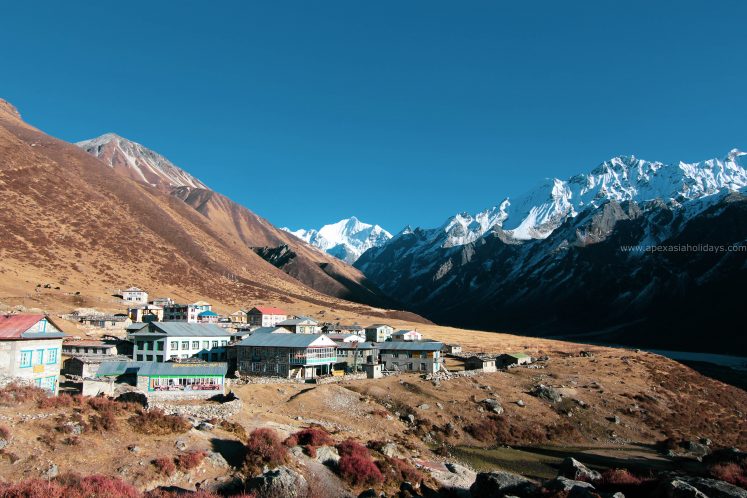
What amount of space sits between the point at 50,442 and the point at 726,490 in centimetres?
3683

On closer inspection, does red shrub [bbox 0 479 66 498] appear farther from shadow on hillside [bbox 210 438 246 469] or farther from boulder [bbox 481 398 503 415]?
boulder [bbox 481 398 503 415]

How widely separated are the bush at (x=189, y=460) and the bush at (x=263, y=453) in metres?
3.10

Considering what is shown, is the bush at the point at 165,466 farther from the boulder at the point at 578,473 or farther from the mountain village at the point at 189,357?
the boulder at the point at 578,473

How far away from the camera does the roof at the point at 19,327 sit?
145 feet

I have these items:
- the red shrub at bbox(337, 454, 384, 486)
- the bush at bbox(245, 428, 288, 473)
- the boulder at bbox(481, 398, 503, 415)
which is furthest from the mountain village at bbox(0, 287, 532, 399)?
the red shrub at bbox(337, 454, 384, 486)

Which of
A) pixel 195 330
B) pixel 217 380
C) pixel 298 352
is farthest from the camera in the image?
pixel 195 330

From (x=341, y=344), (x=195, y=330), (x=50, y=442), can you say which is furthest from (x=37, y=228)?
(x=50, y=442)

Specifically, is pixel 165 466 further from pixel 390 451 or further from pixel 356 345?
pixel 356 345

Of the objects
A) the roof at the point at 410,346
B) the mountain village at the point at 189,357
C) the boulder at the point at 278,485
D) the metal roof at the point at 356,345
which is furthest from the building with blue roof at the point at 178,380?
the roof at the point at 410,346

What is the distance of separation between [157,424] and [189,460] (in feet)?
19.1

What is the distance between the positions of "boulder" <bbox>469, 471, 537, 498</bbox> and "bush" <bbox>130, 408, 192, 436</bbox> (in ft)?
67.3

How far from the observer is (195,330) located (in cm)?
8381

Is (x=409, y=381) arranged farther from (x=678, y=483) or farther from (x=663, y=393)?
(x=678, y=483)

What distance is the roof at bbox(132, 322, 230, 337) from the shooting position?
79000 millimetres
